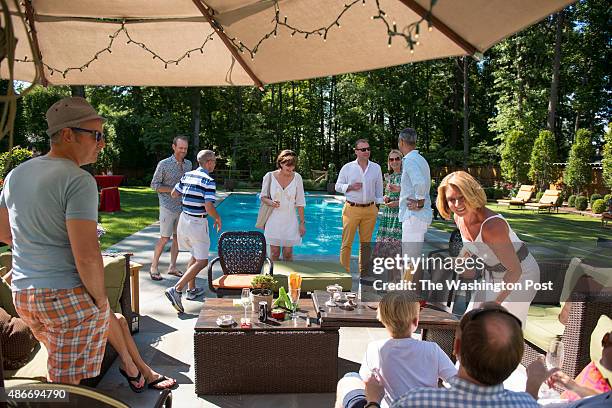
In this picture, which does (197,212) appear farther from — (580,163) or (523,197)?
(580,163)

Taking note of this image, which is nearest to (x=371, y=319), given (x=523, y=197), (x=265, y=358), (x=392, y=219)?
(x=265, y=358)

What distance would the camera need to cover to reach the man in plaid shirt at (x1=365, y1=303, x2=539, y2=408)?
4.69 feet

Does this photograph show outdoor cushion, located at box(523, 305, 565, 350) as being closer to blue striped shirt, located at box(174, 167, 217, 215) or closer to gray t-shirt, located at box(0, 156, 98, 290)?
gray t-shirt, located at box(0, 156, 98, 290)

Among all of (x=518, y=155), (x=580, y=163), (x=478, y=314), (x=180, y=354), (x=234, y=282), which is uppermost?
(x=518, y=155)

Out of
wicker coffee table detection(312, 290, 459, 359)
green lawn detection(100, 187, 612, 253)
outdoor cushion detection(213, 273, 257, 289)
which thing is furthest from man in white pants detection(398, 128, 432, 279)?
green lawn detection(100, 187, 612, 253)

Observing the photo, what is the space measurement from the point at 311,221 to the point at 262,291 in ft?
39.8

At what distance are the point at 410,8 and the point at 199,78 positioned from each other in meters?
1.98

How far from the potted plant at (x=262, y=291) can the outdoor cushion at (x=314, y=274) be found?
3.30ft

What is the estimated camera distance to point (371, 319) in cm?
349

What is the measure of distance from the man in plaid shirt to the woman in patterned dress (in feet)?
15.0

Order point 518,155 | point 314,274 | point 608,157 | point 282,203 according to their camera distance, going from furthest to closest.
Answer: point 518,155, point 608,157, point 282,203, point 314,274

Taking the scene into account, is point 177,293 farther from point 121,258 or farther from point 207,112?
point 207,112

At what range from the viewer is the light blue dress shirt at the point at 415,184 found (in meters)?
5.16

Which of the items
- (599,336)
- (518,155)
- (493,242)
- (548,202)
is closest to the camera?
(599,336)
